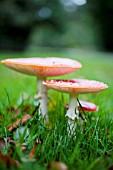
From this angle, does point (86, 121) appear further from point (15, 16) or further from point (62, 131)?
point (15, 16)

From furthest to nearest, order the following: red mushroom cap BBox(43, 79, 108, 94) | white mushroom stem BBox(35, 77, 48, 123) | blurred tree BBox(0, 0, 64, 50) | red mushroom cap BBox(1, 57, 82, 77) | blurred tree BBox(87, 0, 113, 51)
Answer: blurred tree BBox(87, 0, 113, 51)
blurred tree BBox(0, 0, 64, 50)
white mushroom stem BBox(35, 77, 48, 123)
red mushroom cap BBox(1, 57, 82, 77)
red mushroom cap BBox(43, 79, 108, 94)

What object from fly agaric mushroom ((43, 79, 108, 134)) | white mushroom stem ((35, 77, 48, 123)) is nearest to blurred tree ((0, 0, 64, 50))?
white mushroom stem ((35, 77, 48, 123))

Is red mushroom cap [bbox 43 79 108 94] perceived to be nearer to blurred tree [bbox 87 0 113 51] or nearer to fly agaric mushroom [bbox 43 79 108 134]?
fly agaric mushroom [bbox 43 79 108 134]

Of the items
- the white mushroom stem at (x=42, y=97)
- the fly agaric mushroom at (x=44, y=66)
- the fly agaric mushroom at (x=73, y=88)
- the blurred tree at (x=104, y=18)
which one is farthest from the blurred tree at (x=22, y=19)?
the fly agaric mushroom at (x=73, y=88)

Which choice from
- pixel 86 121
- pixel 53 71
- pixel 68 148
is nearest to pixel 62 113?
pixel 86 121

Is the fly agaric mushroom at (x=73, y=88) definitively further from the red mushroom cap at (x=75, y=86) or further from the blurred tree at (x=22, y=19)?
the blurred tree at (x=22, y=19)
